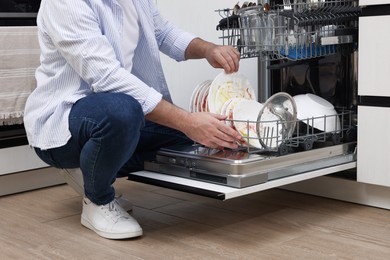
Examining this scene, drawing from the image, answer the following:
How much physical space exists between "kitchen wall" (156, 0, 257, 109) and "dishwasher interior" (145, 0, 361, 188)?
32 centimetres

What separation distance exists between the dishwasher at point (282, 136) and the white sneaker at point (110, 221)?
0.33 feet

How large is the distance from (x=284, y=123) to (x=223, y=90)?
9.5 inches

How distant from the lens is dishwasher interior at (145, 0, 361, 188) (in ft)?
5.04

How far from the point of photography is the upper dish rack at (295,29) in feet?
5.45

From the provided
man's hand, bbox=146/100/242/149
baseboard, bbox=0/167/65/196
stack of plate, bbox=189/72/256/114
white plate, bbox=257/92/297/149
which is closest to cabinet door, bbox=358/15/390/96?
white plate, bbox=257/92/297/149

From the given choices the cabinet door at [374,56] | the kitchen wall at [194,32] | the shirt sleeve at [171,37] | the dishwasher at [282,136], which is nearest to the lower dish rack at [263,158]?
the dishwasher at [282,136]

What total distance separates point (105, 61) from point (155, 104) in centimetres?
16

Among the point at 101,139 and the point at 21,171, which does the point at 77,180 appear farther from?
the point at 21,171

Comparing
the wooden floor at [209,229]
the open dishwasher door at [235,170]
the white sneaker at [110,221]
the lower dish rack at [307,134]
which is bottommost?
the wooden floor at [209,229]

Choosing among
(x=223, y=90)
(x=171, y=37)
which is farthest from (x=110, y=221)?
(x=171, y=37)

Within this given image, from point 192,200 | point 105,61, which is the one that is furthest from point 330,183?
point 105,61

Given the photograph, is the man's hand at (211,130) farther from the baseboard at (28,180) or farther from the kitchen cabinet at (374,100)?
the baseboard at (28,180)

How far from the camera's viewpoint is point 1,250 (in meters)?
1.55

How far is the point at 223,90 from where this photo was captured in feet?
5.75
